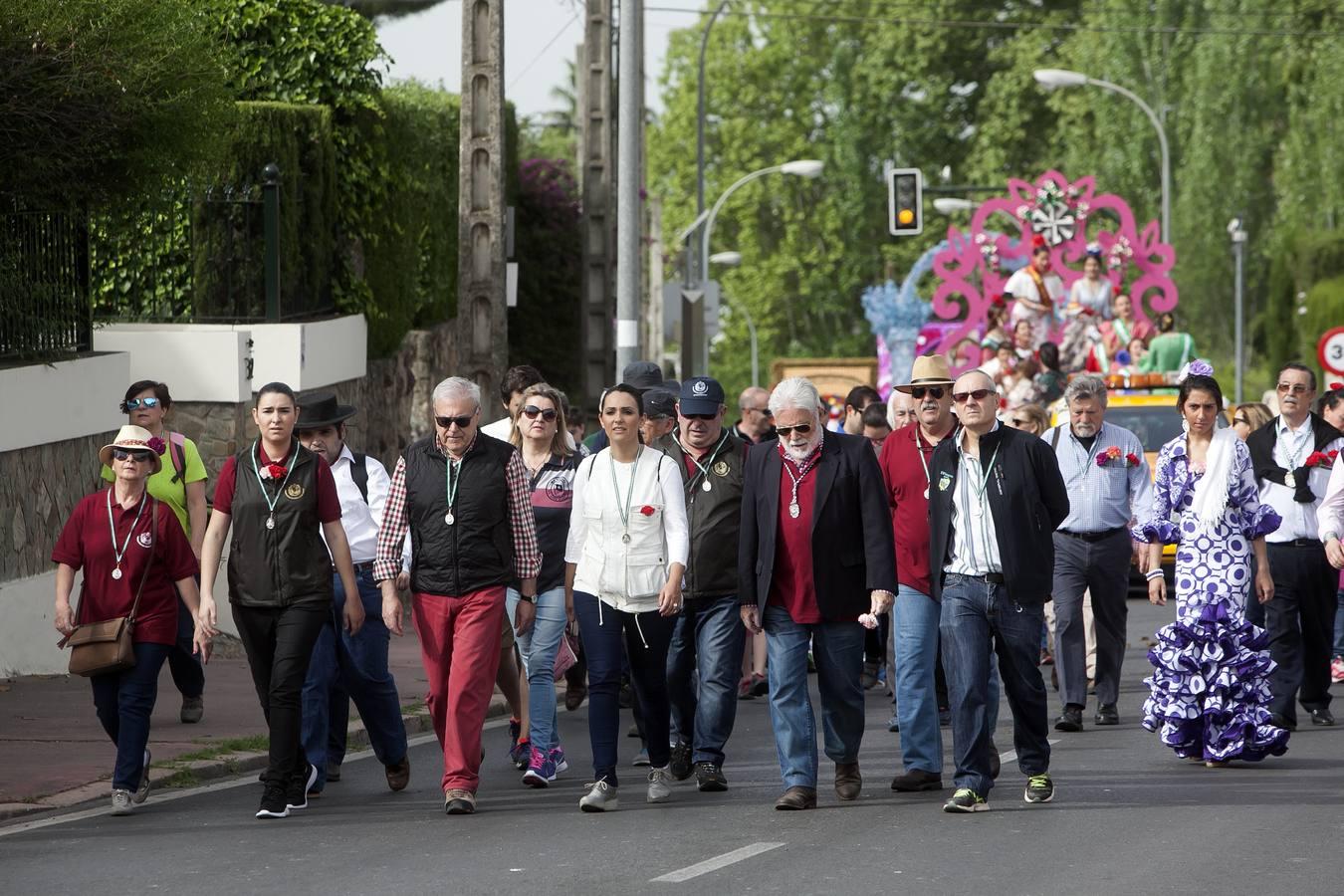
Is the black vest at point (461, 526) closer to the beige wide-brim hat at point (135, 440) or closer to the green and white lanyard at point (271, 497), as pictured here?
the green and white lanyard at point (271, 497)

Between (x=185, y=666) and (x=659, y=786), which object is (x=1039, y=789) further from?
(x=185, y=666)

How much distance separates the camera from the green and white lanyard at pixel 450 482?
9.87 meters

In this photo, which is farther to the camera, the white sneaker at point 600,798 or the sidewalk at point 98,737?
the sidewalk at point 98,737

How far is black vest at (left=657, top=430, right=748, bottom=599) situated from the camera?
1041 cm

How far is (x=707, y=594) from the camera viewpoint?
409 inches

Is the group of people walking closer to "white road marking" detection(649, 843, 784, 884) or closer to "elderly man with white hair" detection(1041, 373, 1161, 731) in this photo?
"white road marking" detection(649, 843, 784, 884)

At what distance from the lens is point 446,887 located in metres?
8.08

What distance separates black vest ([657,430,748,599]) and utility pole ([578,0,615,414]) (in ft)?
36.4

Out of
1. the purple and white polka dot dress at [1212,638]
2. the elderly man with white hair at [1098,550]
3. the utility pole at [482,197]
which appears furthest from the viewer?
the utility pole at [482,197]

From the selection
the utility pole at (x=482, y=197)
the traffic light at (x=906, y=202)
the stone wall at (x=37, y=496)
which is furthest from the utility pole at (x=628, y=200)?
the traffic light at (x=906, y=202)

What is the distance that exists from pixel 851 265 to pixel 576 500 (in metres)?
62.5

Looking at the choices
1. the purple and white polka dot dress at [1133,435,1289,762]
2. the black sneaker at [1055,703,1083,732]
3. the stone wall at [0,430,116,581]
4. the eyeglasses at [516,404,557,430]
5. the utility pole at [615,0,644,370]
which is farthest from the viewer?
the utility pole at [615,0,644,370]

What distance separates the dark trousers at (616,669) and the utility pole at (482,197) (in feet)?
32.1

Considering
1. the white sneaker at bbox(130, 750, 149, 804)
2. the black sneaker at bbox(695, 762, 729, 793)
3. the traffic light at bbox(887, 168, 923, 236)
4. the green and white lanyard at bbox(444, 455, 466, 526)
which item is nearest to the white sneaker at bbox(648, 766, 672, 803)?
the black sneaker at bbox(695, 762, 729, 793)
